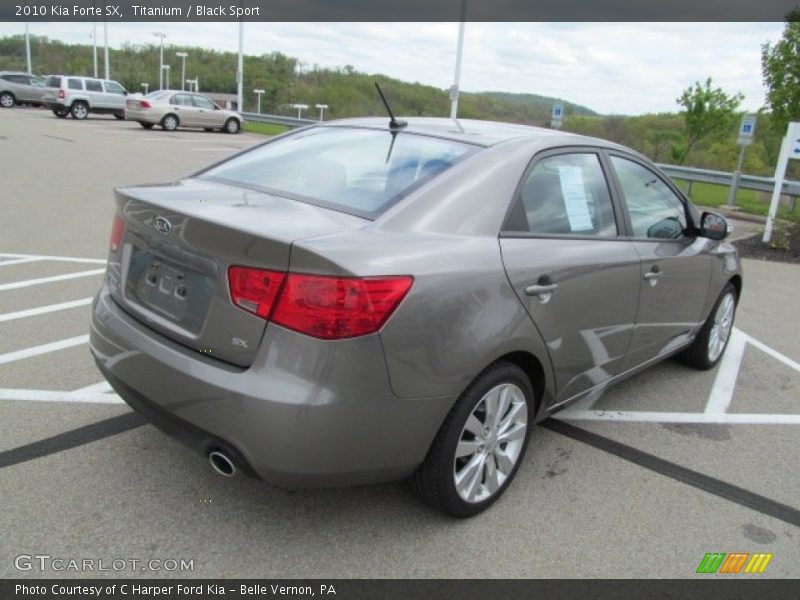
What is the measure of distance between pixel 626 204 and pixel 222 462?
8.25 ft

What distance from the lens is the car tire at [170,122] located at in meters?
26.5

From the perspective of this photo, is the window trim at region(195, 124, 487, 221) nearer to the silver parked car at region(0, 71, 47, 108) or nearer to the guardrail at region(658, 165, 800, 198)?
the guardrail at region(658, 165, 800, 198)

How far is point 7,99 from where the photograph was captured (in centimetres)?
3369

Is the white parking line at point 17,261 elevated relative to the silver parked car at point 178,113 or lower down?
lower down

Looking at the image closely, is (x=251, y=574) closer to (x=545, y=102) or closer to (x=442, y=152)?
(x=442, y=152)

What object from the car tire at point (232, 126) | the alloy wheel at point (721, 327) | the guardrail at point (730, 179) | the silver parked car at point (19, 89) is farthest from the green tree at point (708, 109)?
the silver parked car at point (19, 89)

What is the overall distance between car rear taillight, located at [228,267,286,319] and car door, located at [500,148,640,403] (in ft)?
3.20

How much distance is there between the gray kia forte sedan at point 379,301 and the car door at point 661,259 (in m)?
0.09

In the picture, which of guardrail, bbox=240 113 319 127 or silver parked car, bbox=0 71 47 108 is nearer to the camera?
guardrail, bbox=240 113 319 127

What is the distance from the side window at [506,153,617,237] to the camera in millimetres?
3080

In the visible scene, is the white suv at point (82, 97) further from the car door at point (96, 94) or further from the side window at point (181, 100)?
the side window at point (181, 100)

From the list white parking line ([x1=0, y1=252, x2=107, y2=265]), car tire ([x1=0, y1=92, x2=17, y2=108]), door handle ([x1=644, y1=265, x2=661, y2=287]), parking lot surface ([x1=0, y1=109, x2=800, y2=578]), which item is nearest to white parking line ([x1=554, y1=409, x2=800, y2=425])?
parking lot surface ([x1=0, y1=109, x2=800, y2=578])

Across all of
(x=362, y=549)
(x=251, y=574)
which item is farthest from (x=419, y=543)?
(x=251, y=574)

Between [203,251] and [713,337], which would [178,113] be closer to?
[713,337]
